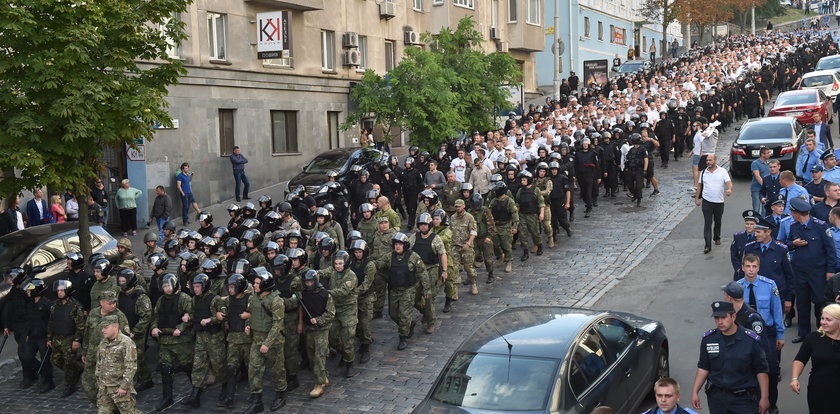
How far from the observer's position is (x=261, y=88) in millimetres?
27344

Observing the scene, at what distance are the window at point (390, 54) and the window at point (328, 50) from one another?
3.80 metres

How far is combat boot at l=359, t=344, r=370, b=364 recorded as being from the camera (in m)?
11.9

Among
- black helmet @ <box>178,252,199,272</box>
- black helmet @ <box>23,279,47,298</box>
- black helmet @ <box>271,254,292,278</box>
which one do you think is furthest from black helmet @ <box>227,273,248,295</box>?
black helmet @ <box>23,279,47,298</box>

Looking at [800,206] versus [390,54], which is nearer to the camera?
[800,206]

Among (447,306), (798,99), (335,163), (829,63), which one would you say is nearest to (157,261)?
(447,306)

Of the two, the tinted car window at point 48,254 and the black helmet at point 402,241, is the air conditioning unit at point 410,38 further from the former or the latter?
the black helmet at point 402,241

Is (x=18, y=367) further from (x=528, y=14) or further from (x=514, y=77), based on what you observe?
(x=528, y=14)

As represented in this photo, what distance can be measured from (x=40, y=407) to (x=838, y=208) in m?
10.2

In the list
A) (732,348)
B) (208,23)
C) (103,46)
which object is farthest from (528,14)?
(732,348)

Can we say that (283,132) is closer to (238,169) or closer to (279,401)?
(238,169)

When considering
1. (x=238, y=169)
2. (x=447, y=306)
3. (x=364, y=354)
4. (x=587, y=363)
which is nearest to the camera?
(x=587, y=363)

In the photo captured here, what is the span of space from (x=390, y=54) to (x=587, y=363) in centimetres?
2819

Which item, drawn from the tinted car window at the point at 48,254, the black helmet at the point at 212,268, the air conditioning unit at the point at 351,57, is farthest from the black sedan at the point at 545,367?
the air conditioning unit at the point at 351,57

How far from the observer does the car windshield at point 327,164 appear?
2392 centimetres
